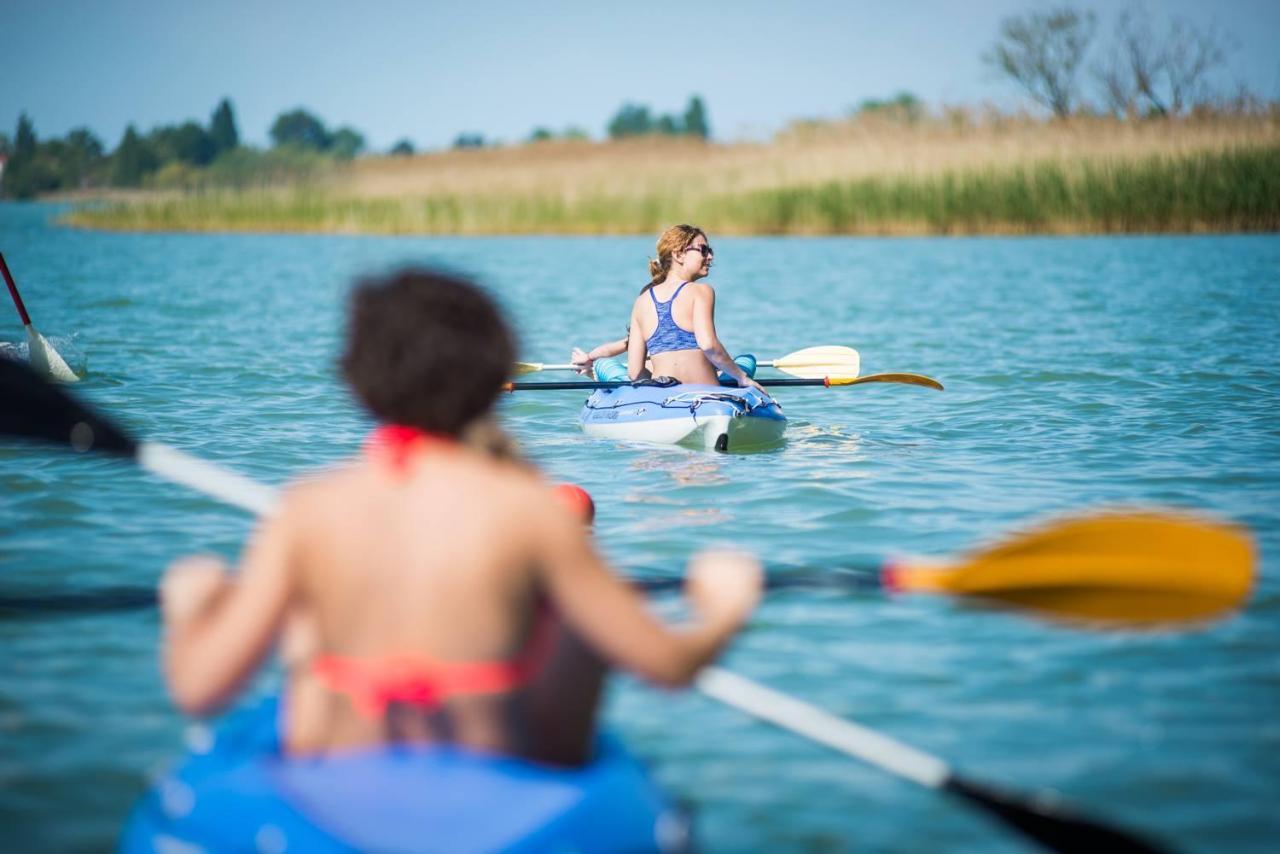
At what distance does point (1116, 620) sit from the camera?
9.94 feet

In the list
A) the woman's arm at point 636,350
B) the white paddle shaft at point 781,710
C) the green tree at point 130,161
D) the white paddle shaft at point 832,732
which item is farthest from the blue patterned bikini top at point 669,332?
the green tree at point 130,161

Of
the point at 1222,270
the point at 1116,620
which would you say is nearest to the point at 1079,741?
the point at 1116,620

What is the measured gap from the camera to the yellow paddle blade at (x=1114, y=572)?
9.76 ft

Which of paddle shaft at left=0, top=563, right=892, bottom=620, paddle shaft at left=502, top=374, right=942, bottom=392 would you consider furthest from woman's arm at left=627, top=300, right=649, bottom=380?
paddle shaft at left=0, top=563, right=892, bottom=620

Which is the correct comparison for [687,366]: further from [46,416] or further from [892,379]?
[46,416]

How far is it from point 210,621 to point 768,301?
15.5 meters

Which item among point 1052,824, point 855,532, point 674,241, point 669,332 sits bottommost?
point 855,532

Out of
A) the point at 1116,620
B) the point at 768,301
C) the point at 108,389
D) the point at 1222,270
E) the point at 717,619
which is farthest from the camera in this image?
the point at 1222,270

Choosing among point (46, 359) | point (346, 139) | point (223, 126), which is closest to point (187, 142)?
point (223, 126)

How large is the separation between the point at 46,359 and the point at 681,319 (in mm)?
4800

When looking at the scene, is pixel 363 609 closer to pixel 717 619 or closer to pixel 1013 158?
pixel 717 619

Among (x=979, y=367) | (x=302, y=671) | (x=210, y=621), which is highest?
(x=210, y=621)

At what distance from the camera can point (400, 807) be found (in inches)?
84.1

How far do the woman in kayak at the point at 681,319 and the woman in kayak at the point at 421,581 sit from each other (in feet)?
18.2
